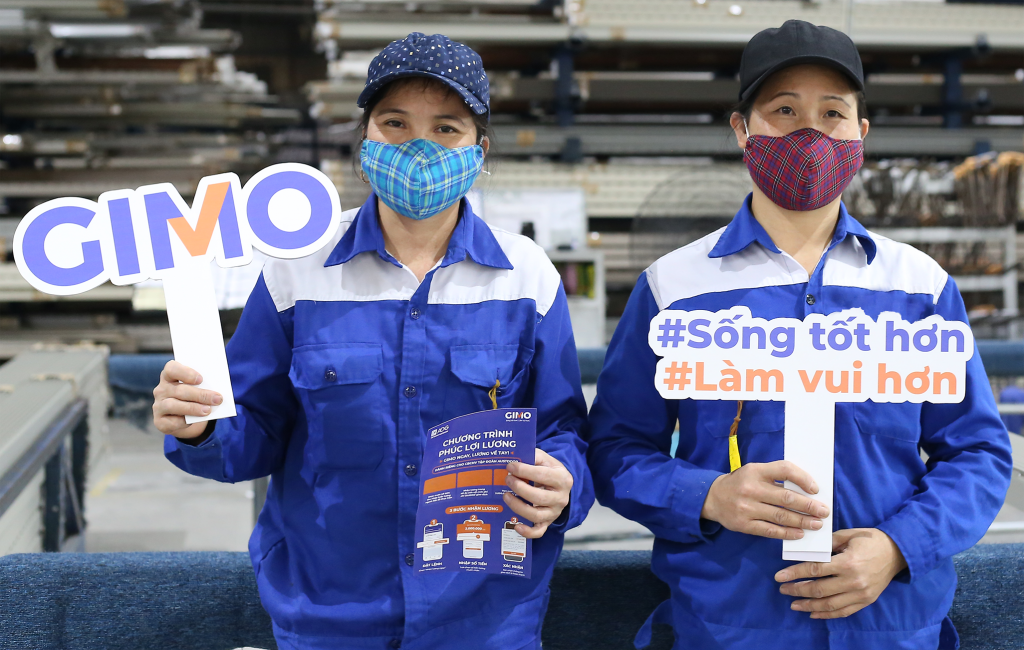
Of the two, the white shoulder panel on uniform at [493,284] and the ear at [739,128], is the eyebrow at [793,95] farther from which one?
the white shoulder panel on uniform at [493,284]

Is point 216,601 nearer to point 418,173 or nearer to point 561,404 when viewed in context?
point 561,404

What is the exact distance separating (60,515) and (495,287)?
1.91 m

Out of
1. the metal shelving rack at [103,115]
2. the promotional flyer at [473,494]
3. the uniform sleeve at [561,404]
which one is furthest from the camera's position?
the metal shelving rack at [103,115]

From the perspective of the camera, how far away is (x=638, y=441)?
4.25 feet

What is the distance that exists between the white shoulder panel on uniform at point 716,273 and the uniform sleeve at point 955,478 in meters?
0.25

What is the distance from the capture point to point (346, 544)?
1.20m

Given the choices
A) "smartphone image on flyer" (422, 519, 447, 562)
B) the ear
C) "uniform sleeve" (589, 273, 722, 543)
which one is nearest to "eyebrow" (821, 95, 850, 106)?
the ear

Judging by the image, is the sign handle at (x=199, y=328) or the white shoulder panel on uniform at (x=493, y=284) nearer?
the sign handle at (x=199, y=328)

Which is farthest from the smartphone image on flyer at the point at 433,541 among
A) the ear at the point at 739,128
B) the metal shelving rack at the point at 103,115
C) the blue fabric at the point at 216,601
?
the metal shelving rack at the point at 103,115

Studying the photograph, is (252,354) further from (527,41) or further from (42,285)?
(527,41)

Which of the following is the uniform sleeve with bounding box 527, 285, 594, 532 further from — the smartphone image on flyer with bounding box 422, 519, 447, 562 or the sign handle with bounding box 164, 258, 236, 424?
the sign handle with bounding box 164, 258, 236, 424

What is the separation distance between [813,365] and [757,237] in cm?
23

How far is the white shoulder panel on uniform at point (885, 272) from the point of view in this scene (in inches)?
49.1

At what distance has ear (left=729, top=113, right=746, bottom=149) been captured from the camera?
1.32 m
